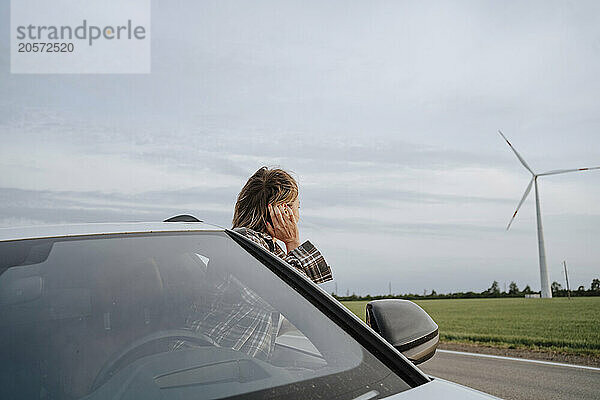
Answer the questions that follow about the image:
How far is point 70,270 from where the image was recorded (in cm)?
156

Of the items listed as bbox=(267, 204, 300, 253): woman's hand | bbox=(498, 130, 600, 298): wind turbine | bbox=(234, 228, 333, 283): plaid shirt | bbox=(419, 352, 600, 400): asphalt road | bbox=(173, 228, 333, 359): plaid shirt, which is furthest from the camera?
bbox=(498, 130, 600, 298): wind turbine

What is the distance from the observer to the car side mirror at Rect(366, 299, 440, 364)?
1648 millimetres

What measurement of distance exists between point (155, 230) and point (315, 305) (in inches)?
21.0

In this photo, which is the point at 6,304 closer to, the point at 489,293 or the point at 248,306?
the point at 248,306

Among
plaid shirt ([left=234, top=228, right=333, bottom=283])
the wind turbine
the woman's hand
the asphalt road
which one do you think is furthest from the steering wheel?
the wind turbine

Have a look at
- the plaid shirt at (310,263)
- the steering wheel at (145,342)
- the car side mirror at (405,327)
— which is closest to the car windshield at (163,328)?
the steering wheel at (145,342)

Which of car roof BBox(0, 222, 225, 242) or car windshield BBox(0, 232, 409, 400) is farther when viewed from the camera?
car roof BBox(0, 222, 225, 242)

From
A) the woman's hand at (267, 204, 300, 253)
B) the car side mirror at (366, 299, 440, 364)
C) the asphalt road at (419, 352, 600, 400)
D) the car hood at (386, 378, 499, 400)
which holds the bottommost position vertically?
the asphalt road at (419, 352, 600, 400)

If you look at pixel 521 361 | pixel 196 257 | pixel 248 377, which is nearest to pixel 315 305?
pixel 248 377

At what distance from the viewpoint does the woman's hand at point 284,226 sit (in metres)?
3.73

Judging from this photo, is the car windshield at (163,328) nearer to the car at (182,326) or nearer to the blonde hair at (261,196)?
the car at (182,326)

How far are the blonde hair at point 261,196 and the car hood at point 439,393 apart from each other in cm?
243

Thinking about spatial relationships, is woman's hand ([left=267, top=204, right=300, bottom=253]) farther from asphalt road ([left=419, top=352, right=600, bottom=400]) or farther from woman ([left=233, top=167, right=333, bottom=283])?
asphalt road ([left=419, top=352, right=600, bottom=400])

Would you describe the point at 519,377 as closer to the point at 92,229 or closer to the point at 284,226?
the point at 284,226
